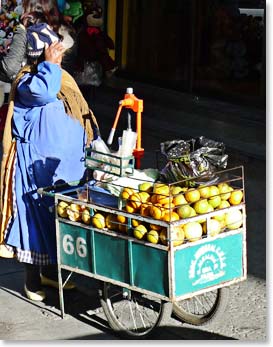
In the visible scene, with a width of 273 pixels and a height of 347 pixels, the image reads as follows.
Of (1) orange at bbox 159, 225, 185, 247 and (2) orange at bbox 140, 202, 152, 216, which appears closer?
(1) orange at bbox 159, 225, 185, 247

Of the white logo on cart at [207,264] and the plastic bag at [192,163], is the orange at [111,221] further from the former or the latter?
the white logo on cart at [207,264]

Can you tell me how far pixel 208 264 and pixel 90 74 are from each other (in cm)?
600

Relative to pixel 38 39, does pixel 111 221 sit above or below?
below

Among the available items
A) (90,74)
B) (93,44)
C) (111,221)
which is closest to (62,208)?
(111,221)

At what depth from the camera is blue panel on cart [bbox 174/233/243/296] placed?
5070 millimetres

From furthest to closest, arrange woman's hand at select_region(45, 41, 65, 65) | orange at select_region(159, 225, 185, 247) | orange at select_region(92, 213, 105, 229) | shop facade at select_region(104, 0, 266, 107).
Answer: shop facade at select_region(104, 0, 266, 107), woman's hand at select_region(45, 41, 65, 65), orange at select_region(92, 213, 105, 229), orange at select_region(159, 225, 185, 247)

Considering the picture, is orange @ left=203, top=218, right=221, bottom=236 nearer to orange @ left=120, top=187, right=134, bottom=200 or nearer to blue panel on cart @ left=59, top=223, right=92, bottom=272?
orange @ left=120, top=187, right=134, bottom=200

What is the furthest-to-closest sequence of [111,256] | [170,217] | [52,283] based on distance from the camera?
[52,283] → [111,256] → [170,217]

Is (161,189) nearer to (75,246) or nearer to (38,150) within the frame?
(75,246)

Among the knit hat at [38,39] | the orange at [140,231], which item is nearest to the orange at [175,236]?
the orange at [140,231]

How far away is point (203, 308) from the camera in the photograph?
586cm

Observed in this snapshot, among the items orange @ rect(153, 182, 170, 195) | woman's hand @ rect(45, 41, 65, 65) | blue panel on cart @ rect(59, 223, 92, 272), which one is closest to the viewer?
orange @ rect(153, 182, 170, 195)

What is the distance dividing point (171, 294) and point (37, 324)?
1.17 m

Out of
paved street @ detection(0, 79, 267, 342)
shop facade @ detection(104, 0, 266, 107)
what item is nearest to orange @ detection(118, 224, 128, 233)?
paved street @ detection(0, 79, 267, 342)
